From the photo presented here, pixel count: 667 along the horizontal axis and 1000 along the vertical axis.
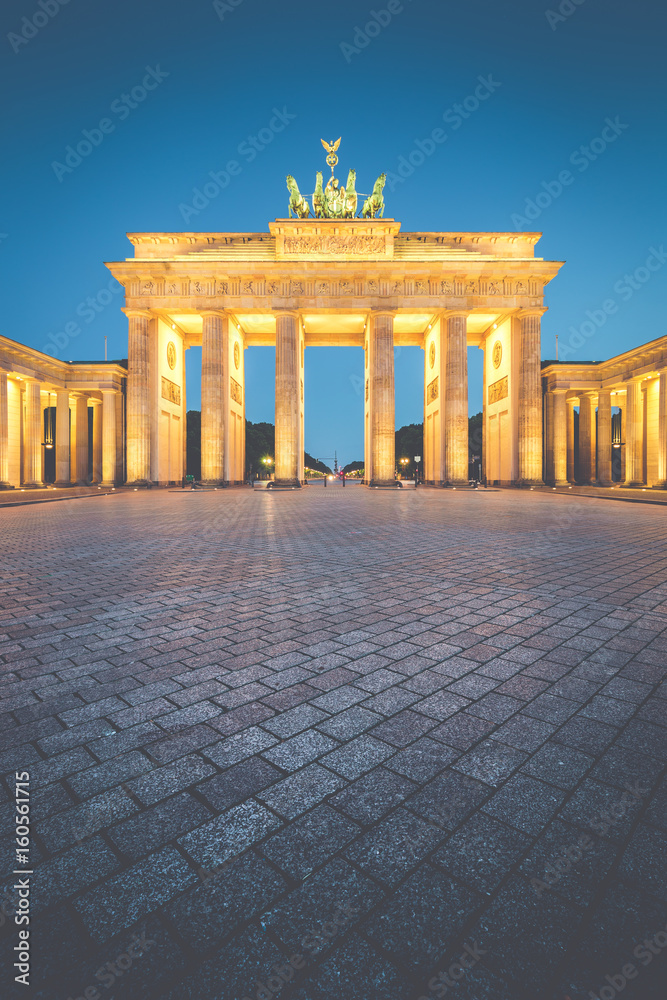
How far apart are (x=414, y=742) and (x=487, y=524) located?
970 centimetres

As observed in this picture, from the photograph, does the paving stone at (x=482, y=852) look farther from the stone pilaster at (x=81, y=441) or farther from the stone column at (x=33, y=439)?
the stone pilaster at (x=81, y=441)

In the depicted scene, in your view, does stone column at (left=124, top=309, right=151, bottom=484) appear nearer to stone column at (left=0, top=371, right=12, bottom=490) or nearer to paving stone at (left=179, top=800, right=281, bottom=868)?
stone column at (left=0, top=371, right=12, bottom=490)

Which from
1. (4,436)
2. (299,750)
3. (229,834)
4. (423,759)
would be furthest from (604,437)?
(4,436)

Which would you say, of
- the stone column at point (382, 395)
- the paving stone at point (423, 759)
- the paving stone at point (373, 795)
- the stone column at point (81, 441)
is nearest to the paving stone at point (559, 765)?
the paving stone at point (423, 759)

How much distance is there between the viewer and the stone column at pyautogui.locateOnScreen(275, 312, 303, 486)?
117 ft

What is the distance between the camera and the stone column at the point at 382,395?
35.7 metres

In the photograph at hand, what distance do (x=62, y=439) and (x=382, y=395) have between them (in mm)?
29196

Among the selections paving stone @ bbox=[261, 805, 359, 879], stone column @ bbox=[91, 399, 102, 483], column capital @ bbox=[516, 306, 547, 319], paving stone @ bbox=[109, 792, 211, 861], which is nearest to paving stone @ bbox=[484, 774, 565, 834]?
paving stone @ bbox=[261, 805, 359, 879]

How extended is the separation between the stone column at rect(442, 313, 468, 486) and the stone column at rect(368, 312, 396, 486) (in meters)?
4.31

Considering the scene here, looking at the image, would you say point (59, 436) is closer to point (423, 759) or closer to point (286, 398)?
point (286, 398)

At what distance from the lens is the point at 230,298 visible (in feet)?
116

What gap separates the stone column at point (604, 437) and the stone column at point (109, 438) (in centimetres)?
4251

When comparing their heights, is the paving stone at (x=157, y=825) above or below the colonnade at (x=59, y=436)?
below

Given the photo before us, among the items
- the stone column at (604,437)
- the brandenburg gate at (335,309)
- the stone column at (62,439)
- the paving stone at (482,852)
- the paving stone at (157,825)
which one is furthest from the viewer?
the stone column at (62,439)
